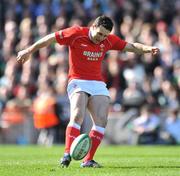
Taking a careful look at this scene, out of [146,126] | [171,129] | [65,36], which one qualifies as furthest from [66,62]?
[65,36]

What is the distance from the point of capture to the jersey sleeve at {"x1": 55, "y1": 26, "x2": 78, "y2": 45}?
12.0m

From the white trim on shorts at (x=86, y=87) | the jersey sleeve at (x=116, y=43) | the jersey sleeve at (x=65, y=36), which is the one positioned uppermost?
the jersey sleeve at (x=65, y=36)

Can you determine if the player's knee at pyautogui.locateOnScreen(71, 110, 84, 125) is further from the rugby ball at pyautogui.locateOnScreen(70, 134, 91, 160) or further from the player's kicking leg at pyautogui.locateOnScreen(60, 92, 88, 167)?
the rugby ball at pyautogui.locateOnScreen(70, 134, 91, 160)

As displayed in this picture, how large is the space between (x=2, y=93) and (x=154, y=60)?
506 cm


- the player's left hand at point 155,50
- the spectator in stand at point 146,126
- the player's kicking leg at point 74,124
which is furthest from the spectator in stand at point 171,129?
the player's kicking leg at point 74,124

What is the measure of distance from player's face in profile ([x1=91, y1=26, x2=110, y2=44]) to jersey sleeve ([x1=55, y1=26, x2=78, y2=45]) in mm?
297

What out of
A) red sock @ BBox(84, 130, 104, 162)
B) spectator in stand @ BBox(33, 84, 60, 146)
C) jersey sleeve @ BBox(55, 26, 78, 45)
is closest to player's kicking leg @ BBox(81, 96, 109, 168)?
red sock @ BBox(84, 130, 104, 162)

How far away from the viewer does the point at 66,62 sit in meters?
24.9

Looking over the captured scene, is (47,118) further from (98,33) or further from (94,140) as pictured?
(98,33)

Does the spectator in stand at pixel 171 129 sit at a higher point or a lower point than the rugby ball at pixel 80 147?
lower

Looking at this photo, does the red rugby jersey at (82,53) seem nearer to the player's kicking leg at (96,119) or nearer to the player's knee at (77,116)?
the player's kicking leg at (96,119)

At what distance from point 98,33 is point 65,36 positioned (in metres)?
0.54

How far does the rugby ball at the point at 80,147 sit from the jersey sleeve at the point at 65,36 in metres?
1.62

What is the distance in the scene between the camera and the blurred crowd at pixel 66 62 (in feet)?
77.5
